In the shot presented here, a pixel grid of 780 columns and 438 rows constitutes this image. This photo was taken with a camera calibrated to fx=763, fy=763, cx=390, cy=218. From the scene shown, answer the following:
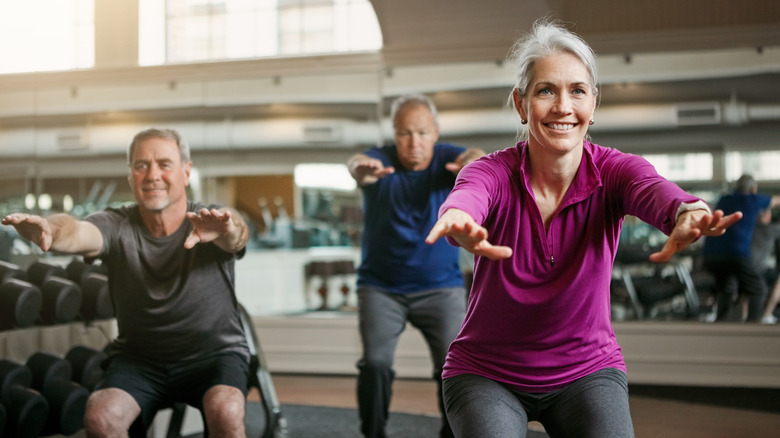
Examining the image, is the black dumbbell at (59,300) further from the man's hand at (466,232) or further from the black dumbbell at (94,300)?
the man's hand at (466,232)

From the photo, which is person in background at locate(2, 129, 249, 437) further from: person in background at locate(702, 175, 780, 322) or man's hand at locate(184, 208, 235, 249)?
person in background at locate(702, 175, 780, 322)

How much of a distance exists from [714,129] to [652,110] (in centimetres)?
41

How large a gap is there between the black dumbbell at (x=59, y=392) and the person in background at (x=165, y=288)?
0.74m

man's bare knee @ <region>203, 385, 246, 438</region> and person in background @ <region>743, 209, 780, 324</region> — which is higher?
person in background @ <region>743, 209, 780, 324</region>

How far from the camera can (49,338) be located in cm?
343

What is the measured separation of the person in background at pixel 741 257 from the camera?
4.95 metres

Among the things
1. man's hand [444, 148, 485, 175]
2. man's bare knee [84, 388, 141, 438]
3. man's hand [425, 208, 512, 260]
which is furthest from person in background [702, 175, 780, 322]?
man's hand [425, 208, 512, 260]

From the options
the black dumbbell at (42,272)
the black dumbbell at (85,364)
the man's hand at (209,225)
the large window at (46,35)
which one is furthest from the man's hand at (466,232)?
the large window at (46,35)

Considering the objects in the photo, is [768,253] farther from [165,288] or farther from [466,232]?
[466,232]

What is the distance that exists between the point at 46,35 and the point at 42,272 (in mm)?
2762

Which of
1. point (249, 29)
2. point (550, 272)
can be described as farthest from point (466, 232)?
point (249, 29)

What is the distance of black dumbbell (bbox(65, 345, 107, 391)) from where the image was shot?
3.37 metres

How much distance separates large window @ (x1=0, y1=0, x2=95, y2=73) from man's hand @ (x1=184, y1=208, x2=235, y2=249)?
11.6 feet

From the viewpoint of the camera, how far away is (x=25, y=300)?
3240 mm
